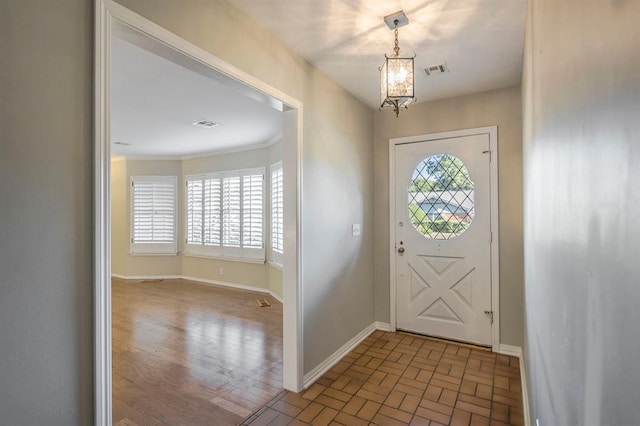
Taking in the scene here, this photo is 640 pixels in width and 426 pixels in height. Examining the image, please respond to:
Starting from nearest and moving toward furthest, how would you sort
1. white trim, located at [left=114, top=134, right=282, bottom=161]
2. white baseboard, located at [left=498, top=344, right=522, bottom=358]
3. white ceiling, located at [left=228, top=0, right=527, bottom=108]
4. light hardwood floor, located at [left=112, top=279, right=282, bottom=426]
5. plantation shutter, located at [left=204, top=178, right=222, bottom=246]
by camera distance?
white ceiling, located at [left=228, top=0, right=527, bottom=108] < light hardwood floor, located at [left=112, top=279, right=282, bottom=426] < white baseboard, located at [left=498, top=344, right=522, bottom=358] < white trim, located at [left=114, top=134, right=282, bottom=161] < plantation shutter, located at [left=204, top=178, right=222, bottom=246]

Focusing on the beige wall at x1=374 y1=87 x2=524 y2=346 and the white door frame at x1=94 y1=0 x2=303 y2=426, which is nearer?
the white door frame at x1=94 y1=0 x2=303 y2=426

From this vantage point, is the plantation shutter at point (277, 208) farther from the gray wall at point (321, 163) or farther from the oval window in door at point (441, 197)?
the oval window in door at point (441, 197)

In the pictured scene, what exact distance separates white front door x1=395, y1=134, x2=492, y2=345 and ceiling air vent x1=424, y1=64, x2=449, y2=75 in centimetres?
83

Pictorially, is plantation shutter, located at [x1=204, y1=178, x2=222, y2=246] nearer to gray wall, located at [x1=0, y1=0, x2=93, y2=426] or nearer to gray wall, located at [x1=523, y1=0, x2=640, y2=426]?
gray wall, located at [x1=0, y1=0, x2=93, y2=426]

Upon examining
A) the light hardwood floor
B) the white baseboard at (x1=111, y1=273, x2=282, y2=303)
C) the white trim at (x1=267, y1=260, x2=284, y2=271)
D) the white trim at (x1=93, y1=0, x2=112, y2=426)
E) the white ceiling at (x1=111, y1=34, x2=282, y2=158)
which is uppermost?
the white ceiling at (x1=111, y1=34, x2=282, y2=158)

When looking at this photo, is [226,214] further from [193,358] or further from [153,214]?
[193,358]

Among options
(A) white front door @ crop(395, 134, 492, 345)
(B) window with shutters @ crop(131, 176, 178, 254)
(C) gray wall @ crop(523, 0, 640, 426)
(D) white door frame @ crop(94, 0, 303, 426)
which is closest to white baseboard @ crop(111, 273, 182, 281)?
(B) window with shutters @ crop(131, 176, 178, 254)

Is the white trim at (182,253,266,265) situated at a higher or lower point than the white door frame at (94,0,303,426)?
lower

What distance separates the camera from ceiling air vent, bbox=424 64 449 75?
110 inches

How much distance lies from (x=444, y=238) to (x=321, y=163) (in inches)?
64.3

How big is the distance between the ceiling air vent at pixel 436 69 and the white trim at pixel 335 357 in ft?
8.77

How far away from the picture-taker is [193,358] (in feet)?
10.5

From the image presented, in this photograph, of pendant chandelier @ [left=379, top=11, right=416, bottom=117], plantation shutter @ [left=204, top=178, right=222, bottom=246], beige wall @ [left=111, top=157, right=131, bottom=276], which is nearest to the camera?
pendant chandelier @ [left=379, top=11, right=416, bottom=117]

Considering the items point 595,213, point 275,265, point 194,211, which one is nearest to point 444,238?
point 275,265
